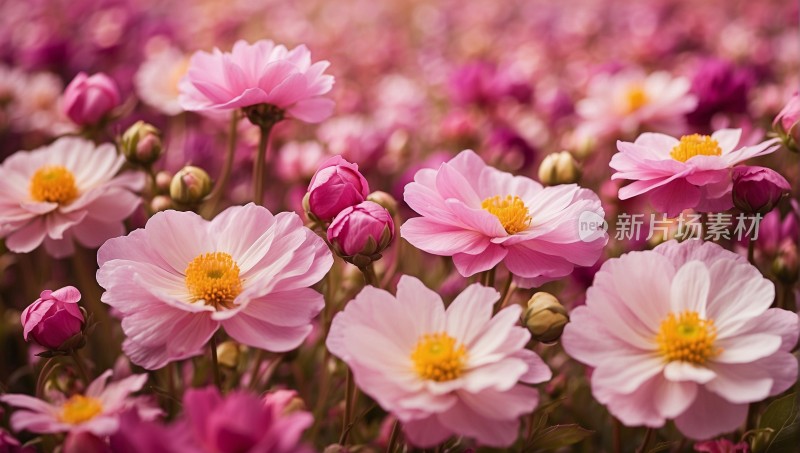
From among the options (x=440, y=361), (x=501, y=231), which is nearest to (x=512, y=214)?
(x=501, y=231)

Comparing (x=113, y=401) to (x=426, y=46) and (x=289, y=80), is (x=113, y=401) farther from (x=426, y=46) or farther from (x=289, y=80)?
(x=426, y=46)

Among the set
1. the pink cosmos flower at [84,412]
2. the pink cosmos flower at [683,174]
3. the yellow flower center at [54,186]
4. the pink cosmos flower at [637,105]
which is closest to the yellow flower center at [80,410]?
the pink cosmos flower at [84,412]

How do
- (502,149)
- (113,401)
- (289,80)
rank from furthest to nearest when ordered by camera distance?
(502,149)
(289,80)
(113,401)

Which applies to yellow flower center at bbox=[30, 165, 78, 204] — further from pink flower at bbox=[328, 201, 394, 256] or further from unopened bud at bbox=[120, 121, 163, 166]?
pink flower at bbox=[328, 201, 394, 256]

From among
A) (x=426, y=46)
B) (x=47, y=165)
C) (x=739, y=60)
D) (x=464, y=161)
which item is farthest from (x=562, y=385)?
(x=426, y=46)

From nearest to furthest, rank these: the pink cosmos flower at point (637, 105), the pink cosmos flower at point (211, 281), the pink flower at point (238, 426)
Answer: the pink flower at point (238, 426) → the pink cosmos flower at point (211, 281) → the pink cosmos flower at point (637, 105)

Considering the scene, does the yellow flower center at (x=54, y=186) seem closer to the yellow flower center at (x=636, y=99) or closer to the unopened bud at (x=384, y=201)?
the unopened bud at (x=384, y=201)
